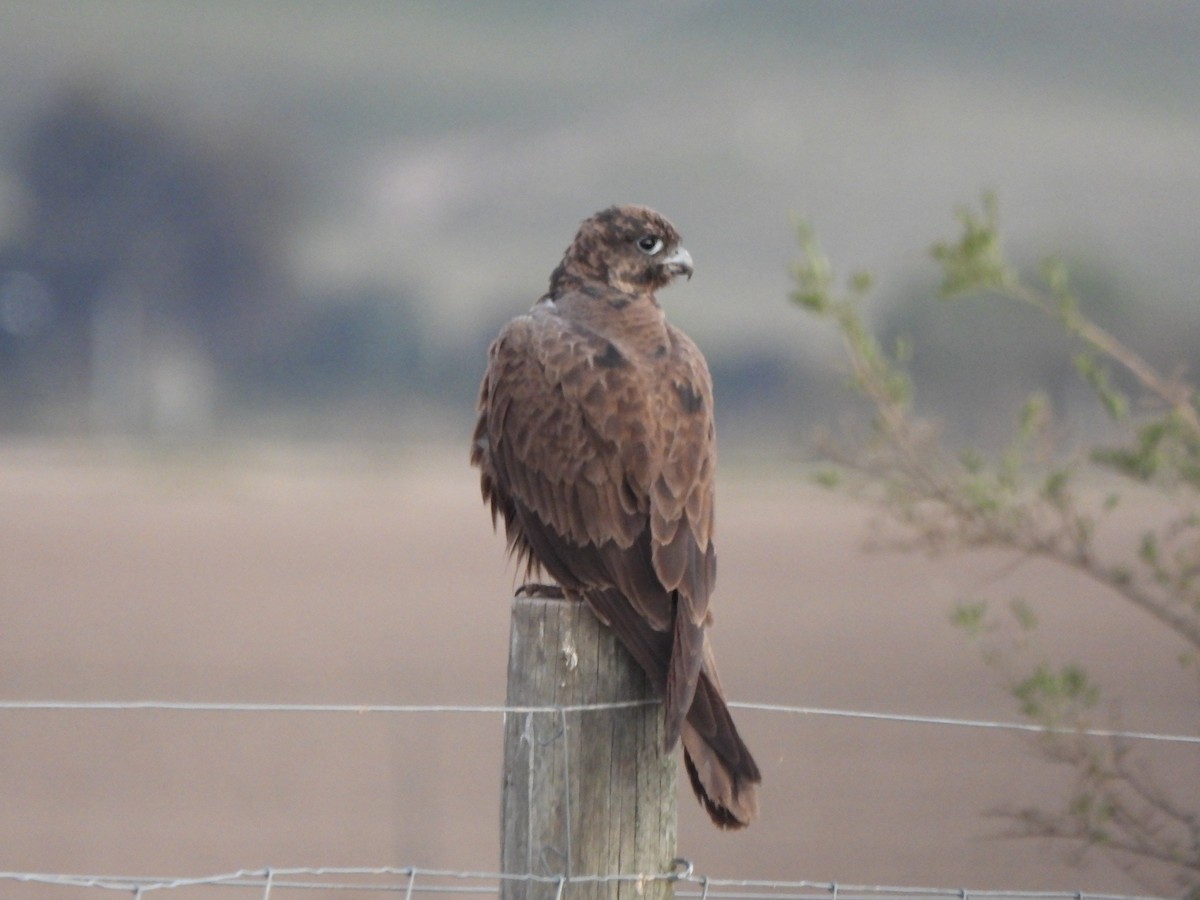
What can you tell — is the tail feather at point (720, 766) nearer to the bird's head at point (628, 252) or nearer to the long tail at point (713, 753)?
the long tail at point (713, 753)

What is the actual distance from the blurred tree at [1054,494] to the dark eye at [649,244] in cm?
112

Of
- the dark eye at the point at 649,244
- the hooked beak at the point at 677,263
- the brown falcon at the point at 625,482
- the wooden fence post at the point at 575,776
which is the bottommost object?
the wooden fence post at the point at 575,776

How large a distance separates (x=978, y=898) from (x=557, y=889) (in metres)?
1.01

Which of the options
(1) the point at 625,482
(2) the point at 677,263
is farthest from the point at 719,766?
(2) the point at 677,263

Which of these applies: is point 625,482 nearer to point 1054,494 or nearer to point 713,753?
point 713,753

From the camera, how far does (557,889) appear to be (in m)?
2.51

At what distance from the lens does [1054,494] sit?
16.6 ft

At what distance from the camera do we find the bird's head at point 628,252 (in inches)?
156

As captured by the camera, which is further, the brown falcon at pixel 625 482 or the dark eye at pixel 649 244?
the dark eye at pixel 649 244

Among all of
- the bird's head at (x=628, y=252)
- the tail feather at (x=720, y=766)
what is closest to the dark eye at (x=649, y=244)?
the bird's head at (x=628, y=252)

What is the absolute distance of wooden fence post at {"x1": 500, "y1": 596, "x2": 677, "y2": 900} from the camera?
2537 millimetres

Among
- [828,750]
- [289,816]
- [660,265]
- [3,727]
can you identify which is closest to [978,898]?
[660,265]

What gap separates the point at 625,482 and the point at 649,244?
99 cm

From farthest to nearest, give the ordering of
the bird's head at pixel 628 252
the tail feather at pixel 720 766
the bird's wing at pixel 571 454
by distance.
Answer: the bird's head at pixel 628 252 → the bird's wing at pixel 571 454 → the tail feather at pixel 720 766
